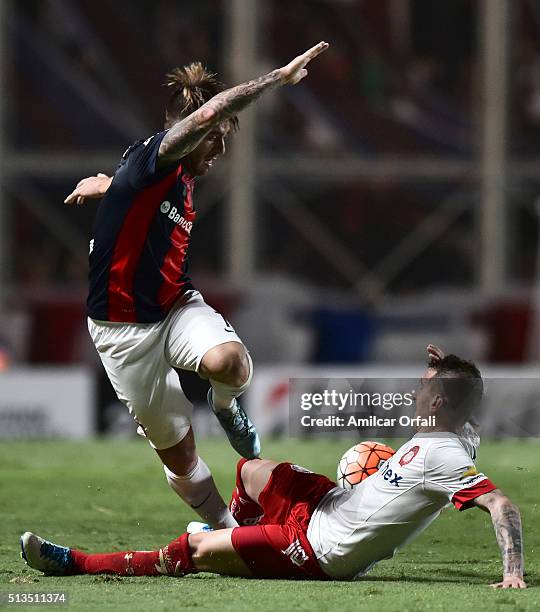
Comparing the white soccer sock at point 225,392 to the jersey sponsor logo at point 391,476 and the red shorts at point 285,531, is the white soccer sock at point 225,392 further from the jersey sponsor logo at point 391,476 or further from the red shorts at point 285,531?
the jersey sponsor logo at point 391,476

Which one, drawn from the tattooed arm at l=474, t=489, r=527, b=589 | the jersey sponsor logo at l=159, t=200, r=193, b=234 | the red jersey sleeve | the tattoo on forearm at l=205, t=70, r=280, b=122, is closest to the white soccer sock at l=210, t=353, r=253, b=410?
the jersey sponsor logo at l=159, t=200, r=193, b=234

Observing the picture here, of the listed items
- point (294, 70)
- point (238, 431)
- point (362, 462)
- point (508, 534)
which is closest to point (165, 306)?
point (238, 431)

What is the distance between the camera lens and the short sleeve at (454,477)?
531 centimetres

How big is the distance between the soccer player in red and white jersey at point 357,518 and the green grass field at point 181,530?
0.09 m

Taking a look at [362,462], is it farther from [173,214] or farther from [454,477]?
[173,214]

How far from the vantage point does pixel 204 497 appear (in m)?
6.41

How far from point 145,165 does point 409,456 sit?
69.1 inches

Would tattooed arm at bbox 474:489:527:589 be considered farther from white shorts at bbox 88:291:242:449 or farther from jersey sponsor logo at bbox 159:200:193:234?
jersey sponsor logo at bbox 159:200:193:234

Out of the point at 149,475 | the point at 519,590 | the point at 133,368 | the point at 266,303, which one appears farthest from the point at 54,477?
the point at 266,303

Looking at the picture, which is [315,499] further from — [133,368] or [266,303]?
[266,303]

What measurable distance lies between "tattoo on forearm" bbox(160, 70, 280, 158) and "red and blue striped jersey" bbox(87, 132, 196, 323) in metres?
0.27

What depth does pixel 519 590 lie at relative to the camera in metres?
5.18

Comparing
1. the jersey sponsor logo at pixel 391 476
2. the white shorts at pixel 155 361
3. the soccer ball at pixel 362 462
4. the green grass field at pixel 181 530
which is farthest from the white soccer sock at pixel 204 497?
the jersey sponsor logo at pixel 391 476

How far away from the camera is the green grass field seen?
5.02 meters
